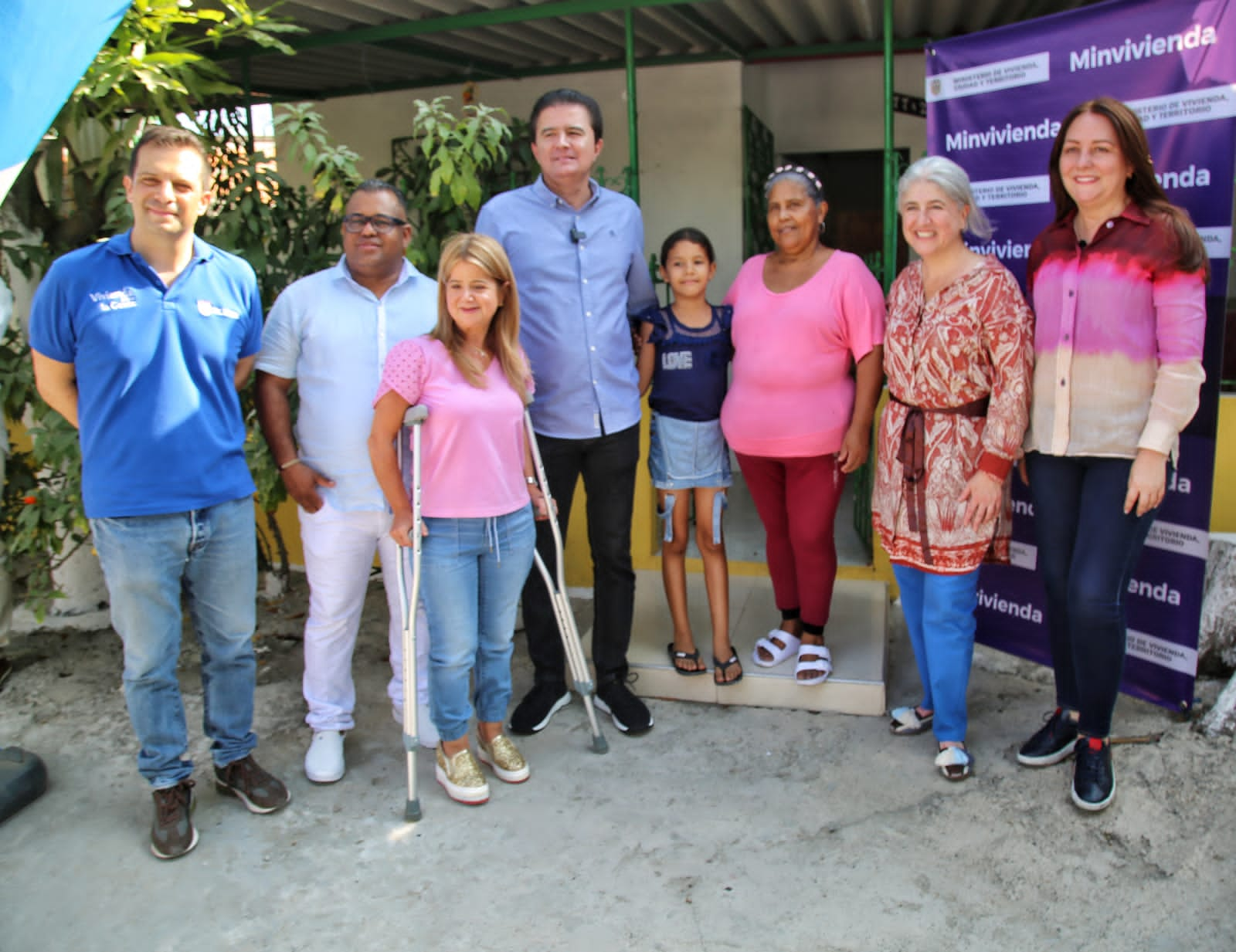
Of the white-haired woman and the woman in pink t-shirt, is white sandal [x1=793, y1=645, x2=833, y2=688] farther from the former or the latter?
the woman in pink t-shirt

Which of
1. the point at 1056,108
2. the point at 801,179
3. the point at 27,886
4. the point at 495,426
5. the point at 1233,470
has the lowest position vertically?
the point at 27,886

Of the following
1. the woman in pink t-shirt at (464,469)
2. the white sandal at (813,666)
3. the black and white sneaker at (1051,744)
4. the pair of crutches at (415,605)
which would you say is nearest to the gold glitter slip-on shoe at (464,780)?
the woman in pink t-shirt at (464,469)

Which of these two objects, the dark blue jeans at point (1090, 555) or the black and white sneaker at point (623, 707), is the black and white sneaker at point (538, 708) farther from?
the dark blue jeans at point (1090, 555)

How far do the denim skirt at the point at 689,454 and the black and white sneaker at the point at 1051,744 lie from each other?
1359 millimetres

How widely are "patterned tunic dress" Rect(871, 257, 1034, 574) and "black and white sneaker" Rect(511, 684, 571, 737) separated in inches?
54.1

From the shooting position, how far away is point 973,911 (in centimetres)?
270

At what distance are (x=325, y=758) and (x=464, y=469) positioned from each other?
3.92 feet

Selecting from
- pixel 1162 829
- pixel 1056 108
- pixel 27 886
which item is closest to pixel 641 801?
pixel 1162 829

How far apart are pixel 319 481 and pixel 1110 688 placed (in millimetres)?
2547

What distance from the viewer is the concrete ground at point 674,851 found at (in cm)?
269

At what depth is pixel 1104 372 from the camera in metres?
2.97

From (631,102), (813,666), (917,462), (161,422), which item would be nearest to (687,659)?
(813,666)

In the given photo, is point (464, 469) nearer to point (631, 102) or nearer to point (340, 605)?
point (340, 605)

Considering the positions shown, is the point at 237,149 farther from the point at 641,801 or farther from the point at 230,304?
the point at 641,801
